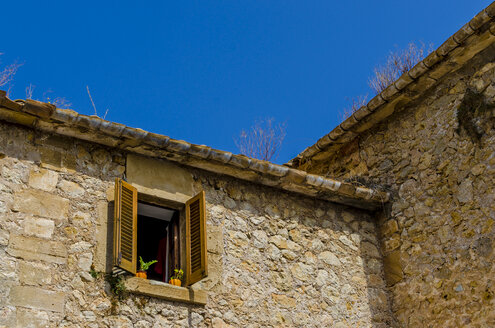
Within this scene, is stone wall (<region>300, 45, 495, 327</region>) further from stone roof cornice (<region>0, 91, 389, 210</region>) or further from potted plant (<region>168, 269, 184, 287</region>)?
potted plant (<region>168, 269, 184, 287</region>)

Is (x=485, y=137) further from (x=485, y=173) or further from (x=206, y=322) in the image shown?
(x=206, y=322)

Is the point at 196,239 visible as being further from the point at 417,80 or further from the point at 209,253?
the point at 417,80

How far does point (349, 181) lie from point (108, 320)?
12.7 feet

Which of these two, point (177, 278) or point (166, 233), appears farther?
point (166, 233)

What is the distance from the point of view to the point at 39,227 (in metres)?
6.15

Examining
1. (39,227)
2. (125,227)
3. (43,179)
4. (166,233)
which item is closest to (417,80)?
(166,233)

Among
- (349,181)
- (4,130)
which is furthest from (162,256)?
(349,181)

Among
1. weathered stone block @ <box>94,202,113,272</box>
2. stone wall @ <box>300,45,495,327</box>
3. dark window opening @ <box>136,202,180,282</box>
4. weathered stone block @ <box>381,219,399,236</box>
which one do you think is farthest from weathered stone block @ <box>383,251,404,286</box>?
weathered stone block @ <box>94,202,113,272</box>

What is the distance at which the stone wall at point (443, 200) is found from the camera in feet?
23.2

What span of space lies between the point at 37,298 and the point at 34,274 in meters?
→ 0.23

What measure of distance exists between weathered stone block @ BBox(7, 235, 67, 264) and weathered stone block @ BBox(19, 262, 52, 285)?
8 centimetres

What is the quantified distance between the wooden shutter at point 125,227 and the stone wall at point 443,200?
125 inches

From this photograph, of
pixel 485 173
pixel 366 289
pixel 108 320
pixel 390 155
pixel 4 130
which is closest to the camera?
pixel 108 320

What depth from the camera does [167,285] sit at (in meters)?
6.48
